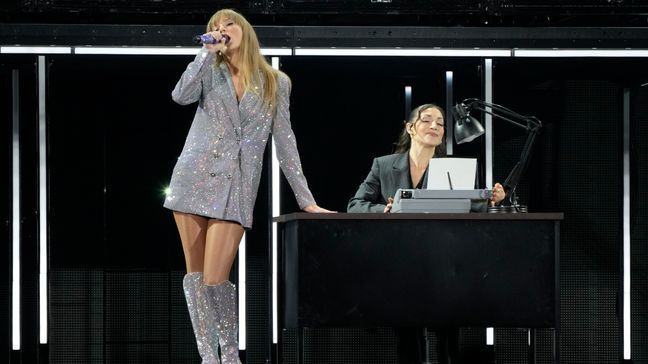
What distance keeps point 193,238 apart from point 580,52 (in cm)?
299

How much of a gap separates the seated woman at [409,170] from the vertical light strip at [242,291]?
961 mm

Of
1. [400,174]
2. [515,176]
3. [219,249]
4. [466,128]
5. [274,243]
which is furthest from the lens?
[274,243]

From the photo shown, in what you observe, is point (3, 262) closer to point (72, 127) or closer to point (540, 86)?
point (72, 127)

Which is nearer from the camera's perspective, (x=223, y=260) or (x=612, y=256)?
(x=223, y=260)

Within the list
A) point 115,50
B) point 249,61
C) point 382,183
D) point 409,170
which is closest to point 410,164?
point 409,170

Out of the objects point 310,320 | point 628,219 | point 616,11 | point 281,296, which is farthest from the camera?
point 628,219

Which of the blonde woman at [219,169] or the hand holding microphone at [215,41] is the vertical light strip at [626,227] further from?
the hand holding microphone at [215,41]

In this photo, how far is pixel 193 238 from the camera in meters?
4.20

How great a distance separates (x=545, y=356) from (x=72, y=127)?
122 inches

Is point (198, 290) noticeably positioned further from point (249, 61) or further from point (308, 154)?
point (308, 154)

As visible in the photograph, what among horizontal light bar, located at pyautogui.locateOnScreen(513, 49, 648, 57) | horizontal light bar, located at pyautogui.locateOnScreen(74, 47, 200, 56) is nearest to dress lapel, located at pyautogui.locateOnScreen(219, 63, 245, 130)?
horizontal light bar, located at pyautogui.locateOnScreen(74, 47, 200, 56)

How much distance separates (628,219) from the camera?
6277 mm

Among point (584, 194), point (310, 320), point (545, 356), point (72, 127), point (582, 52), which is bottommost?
point (545, 356)

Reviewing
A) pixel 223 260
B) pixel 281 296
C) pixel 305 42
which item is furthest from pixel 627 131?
pixel 223 260
